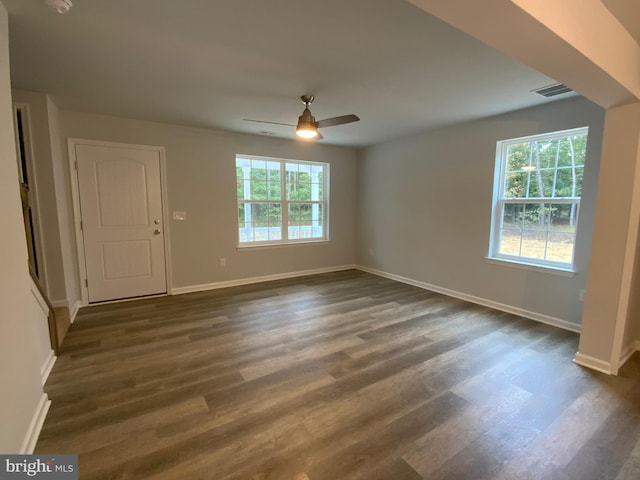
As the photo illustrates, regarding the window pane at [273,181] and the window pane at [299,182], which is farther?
the window pane at [299,182]

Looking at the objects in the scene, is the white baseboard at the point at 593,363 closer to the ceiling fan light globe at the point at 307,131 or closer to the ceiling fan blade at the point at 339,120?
the ceiling fan blade at the point at 339,120

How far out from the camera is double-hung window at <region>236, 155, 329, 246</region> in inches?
193

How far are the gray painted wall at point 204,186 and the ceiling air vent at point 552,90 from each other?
130 inches

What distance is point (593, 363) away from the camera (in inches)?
95.7

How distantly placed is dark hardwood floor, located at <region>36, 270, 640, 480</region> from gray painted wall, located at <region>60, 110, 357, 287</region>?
1.26m

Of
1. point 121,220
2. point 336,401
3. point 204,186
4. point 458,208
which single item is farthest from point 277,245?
point 336,401

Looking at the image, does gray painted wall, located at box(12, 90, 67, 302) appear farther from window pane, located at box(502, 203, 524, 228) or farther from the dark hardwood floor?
window pane, located at box(502, 203, 524, 228)

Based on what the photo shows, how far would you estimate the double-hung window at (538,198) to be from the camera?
3148 mm

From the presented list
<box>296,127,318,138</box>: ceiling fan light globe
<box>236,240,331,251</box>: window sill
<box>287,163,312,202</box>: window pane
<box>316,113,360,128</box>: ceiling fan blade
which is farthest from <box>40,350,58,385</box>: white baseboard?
<box>287,163,312,202</box>: window pane

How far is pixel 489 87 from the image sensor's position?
8.98 ft

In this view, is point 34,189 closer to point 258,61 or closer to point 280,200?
point 258,61

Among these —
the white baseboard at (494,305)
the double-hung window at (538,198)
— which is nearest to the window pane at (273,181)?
the white baseboard at (494,305)

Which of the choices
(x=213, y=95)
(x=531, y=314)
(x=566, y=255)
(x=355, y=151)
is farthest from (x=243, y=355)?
(x=355, y=151)

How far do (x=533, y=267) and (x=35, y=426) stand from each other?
446 cm
